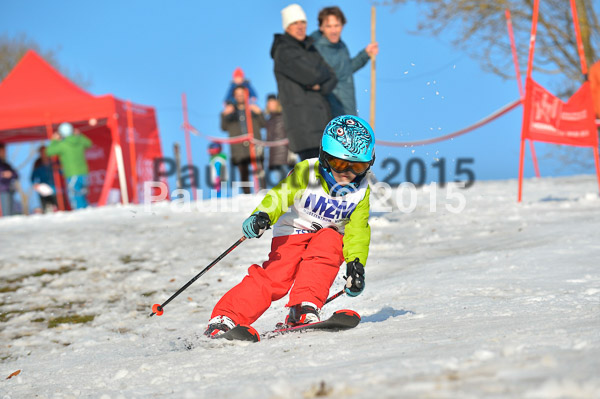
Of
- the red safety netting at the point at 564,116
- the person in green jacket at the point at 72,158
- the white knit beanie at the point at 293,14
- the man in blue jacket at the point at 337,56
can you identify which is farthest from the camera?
the person in green jacket at the point at 72,158

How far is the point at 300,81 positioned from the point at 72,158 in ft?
27.0

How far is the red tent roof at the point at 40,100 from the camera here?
13570 millimetres

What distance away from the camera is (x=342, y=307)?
153 inches

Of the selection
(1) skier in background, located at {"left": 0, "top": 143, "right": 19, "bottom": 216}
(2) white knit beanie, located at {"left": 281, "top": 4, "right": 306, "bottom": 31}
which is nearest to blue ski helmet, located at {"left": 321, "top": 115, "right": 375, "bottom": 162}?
(2) white knit beanie, located at {"left": 281, "top": 4, "right": 306, "bottom": 31}

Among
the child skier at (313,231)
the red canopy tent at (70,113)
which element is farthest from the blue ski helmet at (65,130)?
the child skier at (313,231)

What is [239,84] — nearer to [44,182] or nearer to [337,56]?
[44,182]

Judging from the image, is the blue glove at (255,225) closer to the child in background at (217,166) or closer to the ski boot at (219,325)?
the ski boot at (219,325)

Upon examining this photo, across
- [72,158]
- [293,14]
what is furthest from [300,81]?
[72,158]

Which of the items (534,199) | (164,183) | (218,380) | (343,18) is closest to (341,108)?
(343,18)

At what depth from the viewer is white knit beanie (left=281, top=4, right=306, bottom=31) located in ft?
18.7

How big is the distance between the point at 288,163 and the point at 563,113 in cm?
602

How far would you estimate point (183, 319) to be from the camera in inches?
165

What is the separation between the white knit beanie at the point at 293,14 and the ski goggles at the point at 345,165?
289 centimetres

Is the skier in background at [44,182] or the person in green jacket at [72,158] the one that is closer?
the person in green jacket at [72,158]
